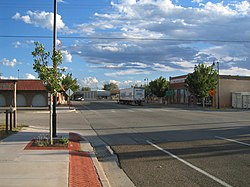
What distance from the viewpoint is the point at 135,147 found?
1323cm

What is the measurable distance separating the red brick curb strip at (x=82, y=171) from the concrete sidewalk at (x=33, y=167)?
0.12m

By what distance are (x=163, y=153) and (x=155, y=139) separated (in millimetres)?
3884

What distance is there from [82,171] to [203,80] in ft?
174

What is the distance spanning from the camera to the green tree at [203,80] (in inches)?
2357

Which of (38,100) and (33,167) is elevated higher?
(38,100)

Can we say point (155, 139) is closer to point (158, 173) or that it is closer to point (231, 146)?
point (231, 146)

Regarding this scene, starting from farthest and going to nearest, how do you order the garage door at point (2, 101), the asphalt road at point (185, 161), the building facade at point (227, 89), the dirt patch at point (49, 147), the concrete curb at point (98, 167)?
1. the building facade at point (227, 89)
2. the garage door at point (2, 101)
3. the dirt patch at point (49, 147)
4. the asphalt road at point (185, 161)
5. the concrete curb at point (98, 167)

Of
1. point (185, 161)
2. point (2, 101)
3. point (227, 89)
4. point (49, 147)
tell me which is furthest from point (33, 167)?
point (227, 89)

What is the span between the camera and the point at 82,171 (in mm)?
8789

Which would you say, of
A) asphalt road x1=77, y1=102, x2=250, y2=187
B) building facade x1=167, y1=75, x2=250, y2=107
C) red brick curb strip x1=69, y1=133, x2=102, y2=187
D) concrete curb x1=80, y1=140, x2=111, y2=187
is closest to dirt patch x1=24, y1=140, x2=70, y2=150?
red brick curb strip x1=69, y1=133, x2=102, y2=187

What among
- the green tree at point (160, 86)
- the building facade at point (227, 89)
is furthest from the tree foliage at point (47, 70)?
the green tree at point (160, 86)

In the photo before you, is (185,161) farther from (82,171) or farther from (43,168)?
(43,168)

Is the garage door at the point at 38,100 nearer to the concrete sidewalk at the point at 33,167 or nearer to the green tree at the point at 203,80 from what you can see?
the green tree at the point at 203,80

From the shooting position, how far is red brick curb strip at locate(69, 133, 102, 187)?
7566 mm
